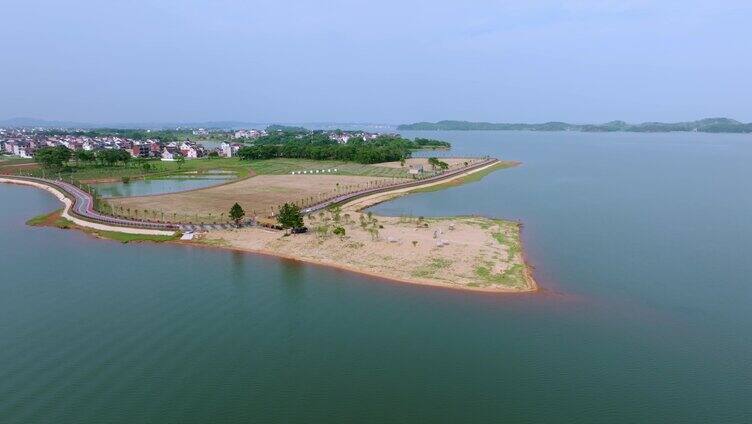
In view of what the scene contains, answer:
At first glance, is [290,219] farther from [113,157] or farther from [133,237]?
[113,157]

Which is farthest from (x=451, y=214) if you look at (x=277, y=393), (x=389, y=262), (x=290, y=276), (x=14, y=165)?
(x=14, y=165)

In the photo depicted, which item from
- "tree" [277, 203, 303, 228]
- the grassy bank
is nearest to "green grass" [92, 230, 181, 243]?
the grassy bank

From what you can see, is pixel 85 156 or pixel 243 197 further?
pixel 85 156

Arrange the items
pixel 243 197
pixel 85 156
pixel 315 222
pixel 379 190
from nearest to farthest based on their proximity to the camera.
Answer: pixel 315 222
pixel 243 197
pixel 379 190
pixel 85 156

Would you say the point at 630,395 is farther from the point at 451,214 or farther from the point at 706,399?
the point at 451,214

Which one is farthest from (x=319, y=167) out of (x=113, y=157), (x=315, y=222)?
(x=315, y=222)

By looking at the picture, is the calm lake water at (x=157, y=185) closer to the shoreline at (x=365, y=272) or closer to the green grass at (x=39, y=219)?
the green grass at (x=39, y=219)

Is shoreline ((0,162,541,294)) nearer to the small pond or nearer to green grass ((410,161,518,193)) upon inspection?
the small pond
